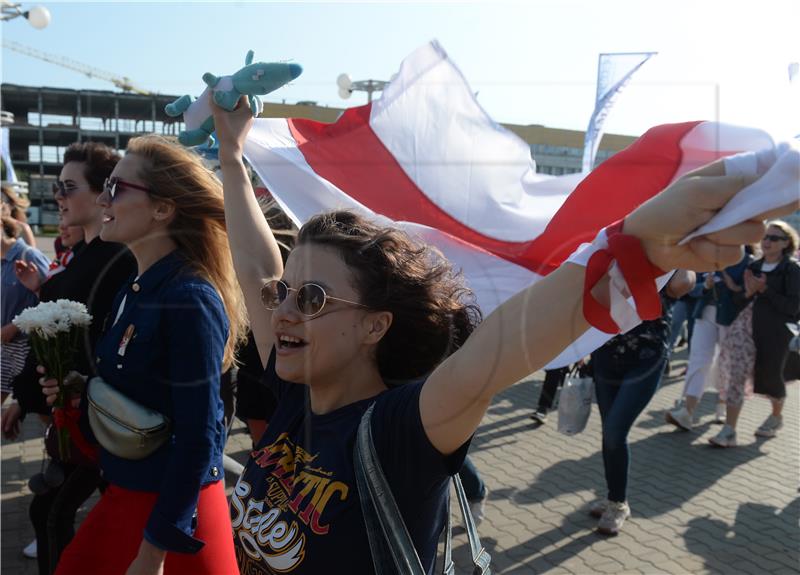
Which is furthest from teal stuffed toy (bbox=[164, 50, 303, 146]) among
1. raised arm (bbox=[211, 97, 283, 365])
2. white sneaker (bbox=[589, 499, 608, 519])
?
white sneaker (bbox=[589, 499, 608, 519])

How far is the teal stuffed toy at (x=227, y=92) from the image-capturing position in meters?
1.96

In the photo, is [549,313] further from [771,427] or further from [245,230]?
[771,427]

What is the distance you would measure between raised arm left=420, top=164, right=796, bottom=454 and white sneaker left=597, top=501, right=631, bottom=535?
3.74 meters

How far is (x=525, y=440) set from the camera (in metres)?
6.82

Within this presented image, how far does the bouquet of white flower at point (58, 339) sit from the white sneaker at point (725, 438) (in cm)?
584

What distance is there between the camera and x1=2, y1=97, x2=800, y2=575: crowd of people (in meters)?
1.29

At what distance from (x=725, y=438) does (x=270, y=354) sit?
5.90 meters

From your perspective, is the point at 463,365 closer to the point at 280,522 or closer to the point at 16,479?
the point at 280,522

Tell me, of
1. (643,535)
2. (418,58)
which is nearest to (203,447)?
(418,58)

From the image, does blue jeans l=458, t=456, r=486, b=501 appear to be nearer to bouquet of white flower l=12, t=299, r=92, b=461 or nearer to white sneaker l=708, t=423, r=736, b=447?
bouquet of white flower l=12, t=299, r=92, b=461

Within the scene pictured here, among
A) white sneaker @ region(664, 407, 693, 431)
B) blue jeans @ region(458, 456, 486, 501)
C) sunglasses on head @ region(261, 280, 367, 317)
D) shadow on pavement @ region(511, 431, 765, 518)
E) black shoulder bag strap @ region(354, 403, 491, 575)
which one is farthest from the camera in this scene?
white sneaker @ region(664, 407, 693, 431)

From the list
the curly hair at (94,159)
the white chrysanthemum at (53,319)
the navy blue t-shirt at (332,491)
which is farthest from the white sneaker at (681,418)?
the navy blue t-shirt at (332,491)

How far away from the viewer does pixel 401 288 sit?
1.78 m

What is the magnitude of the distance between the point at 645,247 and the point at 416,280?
757 millimetres
